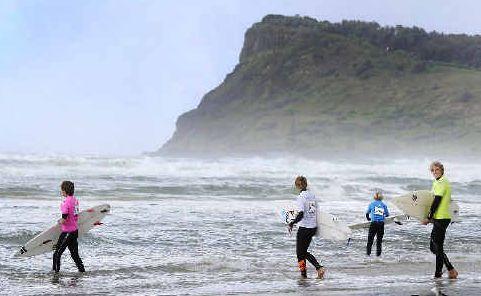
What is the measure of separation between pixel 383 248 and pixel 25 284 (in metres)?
7.28

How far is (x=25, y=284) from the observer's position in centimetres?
1061

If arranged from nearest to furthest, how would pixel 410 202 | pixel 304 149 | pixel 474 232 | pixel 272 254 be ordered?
pixel 410 202 < pixel 272 254 < pixel 474 232 < pixel 304 149

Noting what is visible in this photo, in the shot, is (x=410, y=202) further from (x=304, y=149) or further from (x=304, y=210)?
(x=304, y=149)

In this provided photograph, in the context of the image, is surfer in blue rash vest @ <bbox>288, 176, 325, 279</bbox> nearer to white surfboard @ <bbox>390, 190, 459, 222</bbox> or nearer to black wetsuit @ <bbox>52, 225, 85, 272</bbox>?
white surfboard @ <bbox>390, 190, 459, 222</bbox>

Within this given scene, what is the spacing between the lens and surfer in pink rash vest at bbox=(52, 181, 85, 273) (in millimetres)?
11086

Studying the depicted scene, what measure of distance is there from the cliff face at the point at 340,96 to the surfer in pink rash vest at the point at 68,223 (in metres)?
102

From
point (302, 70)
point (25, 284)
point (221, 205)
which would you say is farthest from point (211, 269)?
point (302, 70)

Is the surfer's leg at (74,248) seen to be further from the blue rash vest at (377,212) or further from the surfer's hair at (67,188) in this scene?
the blue rash vest at (377,212)

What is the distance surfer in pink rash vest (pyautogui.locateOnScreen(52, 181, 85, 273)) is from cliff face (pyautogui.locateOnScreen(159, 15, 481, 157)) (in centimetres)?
10153

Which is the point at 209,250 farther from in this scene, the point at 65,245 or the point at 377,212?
the point at 65,245

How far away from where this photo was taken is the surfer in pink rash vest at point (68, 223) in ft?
36.4

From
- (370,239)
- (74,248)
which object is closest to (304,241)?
(74,248)

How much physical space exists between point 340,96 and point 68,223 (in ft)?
439

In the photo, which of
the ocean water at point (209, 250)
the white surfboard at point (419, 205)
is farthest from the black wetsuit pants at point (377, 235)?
the white surfboard at point (419, 205)
